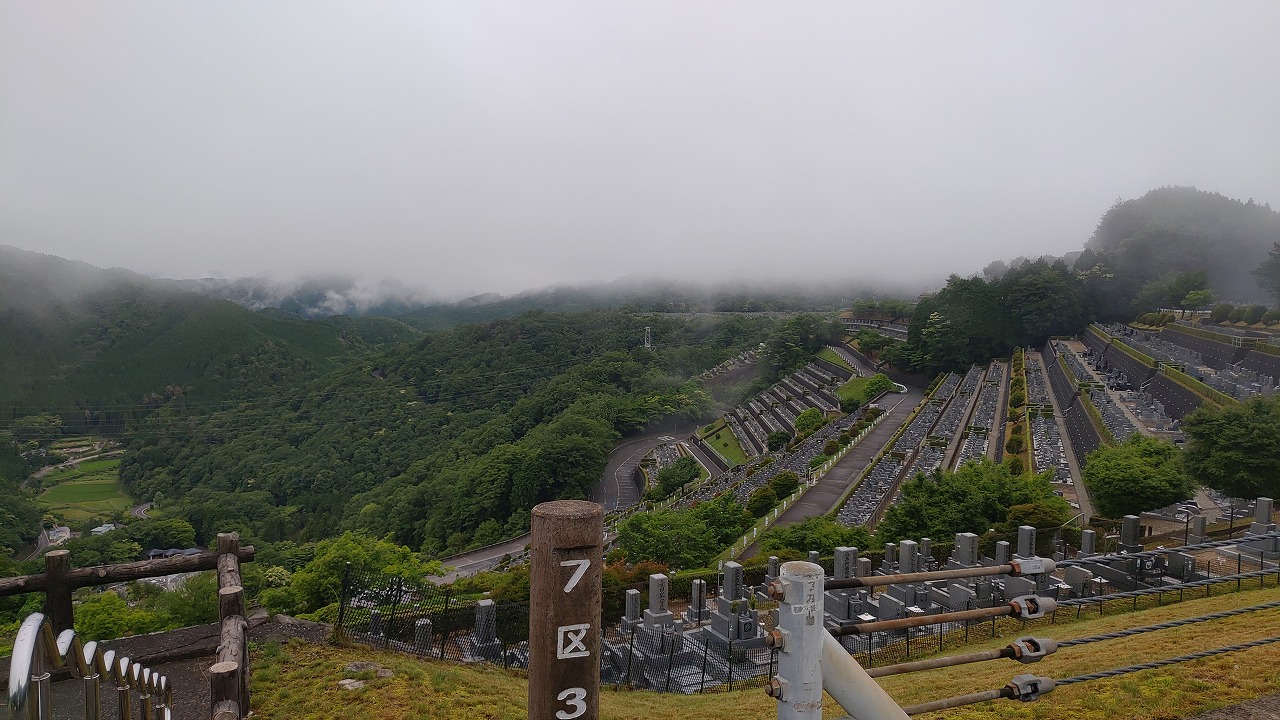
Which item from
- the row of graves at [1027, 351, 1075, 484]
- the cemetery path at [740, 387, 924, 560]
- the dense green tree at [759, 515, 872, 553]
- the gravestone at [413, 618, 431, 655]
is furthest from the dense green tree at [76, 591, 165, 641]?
the row of graves at [1027, 351, 1075, 484]

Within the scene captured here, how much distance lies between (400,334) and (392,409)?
164ft

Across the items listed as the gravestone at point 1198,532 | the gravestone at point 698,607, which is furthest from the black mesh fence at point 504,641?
the gravestone at point 1198,532

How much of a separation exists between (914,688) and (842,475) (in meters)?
23.5

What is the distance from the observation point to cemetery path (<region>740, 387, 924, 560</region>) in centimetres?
2429

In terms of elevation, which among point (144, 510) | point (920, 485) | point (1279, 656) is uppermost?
point (1279, 656)

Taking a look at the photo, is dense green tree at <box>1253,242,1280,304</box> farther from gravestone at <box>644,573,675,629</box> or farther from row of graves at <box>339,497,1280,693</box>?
gravestone at <box>644,573,675,629</box>

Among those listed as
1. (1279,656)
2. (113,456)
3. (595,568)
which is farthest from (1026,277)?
(113,456)

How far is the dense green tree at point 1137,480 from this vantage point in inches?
670

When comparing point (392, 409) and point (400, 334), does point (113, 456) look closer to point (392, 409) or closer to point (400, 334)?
point (392, 409)

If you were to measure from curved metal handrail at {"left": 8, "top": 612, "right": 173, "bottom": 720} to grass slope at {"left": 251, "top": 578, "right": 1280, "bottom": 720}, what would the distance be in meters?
1.95

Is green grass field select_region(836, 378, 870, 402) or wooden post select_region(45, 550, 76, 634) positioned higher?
wooden post select_region(45, 550, 76, 634)

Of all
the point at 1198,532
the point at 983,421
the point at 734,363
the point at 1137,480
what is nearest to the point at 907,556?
the point at 1198,532

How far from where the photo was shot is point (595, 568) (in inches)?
95.9

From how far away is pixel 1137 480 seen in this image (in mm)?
17203
